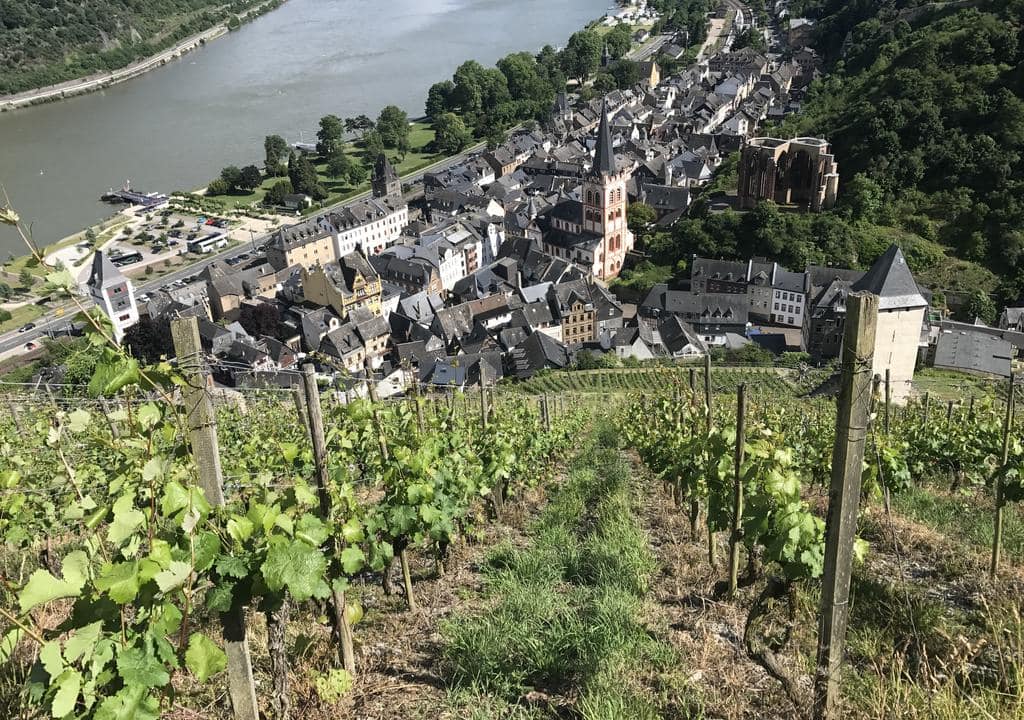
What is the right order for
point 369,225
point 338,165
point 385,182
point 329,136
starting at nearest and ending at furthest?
point 369,225
point 385,182
point 338,165
point 329,136

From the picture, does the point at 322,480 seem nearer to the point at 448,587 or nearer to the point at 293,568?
the point at 293,568

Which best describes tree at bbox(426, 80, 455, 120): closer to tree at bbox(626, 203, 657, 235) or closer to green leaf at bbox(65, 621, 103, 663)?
tree at bbox(626, 203, 657, 235)

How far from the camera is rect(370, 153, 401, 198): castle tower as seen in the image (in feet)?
181

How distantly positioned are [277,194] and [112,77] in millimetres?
47112

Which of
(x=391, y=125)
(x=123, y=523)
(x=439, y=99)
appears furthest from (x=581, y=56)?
(x=123, y=523)

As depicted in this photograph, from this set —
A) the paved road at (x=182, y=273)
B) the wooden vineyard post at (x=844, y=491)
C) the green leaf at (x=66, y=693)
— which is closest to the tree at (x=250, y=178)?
the paved road at (x=182, y=273)

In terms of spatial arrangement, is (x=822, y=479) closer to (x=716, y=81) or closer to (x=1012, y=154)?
(x=1012, y=154)

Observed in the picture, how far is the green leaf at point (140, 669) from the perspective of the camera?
9.21ft

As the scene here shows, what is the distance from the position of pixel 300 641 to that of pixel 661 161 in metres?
54.7

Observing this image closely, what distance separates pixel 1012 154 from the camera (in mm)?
38938

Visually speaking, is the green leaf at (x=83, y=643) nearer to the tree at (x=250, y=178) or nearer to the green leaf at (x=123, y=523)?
the green leaf at (x=123, y=523)

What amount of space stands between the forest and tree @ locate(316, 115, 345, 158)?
4142cm

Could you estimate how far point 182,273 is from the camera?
46.1 metres

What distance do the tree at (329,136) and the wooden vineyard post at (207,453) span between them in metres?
64.9
